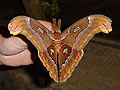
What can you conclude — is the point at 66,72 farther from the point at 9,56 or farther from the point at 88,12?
the point at 88,12

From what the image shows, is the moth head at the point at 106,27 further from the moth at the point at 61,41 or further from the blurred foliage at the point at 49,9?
the blurred foliage at the point at 49,9

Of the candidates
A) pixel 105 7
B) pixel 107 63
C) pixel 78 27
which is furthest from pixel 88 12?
pixel 78 27

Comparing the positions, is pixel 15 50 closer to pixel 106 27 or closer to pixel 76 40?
pixel 76 40

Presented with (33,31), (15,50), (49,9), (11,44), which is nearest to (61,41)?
(33,31)

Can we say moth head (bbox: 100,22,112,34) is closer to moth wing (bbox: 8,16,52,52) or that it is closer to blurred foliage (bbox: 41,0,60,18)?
moth wing (bbox: 8,16,52,52)

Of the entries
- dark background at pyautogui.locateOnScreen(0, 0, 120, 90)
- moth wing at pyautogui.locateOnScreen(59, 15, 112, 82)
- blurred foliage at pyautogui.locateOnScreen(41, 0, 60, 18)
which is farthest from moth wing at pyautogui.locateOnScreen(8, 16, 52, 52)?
blurred foliage at pyautogui.locateOnScreen(41, 0, 60, 18)
